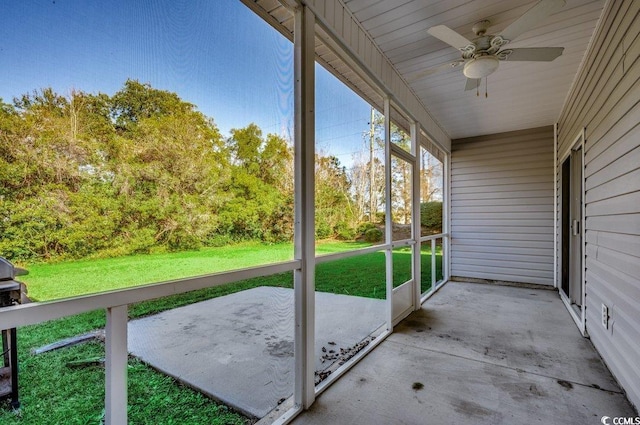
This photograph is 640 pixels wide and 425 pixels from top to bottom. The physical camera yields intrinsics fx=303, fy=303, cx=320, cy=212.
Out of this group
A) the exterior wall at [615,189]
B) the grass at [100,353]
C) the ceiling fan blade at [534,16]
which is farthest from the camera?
the exterior wall at [615,189]

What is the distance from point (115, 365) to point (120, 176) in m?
0.69

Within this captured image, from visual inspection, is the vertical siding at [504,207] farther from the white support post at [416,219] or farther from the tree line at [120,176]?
the tree line at [120,176]

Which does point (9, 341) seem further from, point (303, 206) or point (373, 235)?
point (373, 235)

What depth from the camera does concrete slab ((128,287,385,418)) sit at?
2188mm

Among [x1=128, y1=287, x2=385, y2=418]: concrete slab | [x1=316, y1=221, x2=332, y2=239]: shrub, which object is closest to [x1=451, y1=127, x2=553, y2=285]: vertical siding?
[x1=128, y1=287, x2=385, y2=418]: concrete slab

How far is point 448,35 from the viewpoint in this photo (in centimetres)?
221

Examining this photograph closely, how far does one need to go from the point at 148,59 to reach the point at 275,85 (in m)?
0.83

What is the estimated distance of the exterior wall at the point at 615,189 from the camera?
1.93m

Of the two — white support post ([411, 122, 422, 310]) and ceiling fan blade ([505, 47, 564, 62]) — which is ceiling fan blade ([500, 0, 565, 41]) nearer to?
ceiling fan blade ([505, 47, 564, 62])

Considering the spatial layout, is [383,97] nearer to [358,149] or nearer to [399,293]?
[358,149]

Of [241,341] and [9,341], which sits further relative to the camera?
[241,341]

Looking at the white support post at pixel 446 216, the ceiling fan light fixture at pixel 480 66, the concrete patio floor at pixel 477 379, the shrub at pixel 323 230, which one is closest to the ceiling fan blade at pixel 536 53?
the ceiling fan light fixture at pixel 480 66

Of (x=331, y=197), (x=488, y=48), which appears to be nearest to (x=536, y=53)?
(x=488, y=48)

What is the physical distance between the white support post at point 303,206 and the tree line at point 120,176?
1.19 feet
